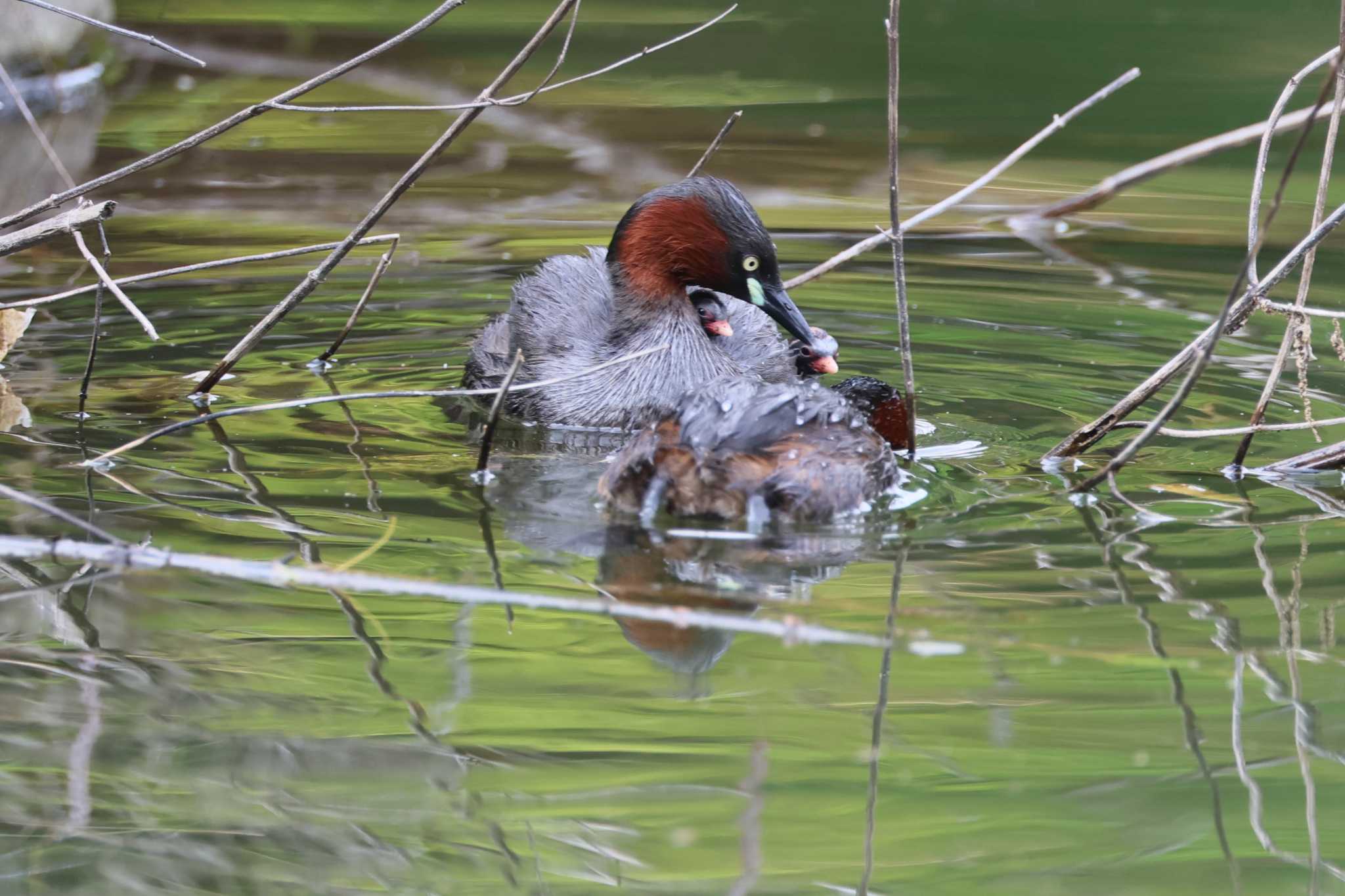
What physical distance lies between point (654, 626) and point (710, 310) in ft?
8.81

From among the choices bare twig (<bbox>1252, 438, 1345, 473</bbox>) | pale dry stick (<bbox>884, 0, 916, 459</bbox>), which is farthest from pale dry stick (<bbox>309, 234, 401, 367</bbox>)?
bare twig (<bbox>1252, 438, 1345, 473</bbox>)

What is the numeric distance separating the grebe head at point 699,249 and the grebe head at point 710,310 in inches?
8.1

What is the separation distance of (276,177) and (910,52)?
4.63 m

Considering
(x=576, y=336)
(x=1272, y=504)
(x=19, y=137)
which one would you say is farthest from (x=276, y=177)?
(x=1272, y=504)

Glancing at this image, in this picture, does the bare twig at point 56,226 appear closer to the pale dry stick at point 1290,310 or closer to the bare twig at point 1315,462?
the pale dry stick at point 1290,310

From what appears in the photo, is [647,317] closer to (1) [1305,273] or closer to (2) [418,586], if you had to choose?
(1) [1305,273]

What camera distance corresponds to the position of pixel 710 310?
6.35 metres

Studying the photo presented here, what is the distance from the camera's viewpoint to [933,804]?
3039mm

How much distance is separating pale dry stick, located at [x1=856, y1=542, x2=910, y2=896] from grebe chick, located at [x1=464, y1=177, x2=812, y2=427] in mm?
1718

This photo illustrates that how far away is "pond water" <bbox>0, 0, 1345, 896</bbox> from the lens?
2.91m

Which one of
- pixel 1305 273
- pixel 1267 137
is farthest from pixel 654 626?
pixel 1305 273

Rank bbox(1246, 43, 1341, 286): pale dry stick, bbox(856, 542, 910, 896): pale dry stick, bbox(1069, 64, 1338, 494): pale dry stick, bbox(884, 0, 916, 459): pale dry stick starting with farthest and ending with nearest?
bbox(884, 0, 916, 459): pale dry stick
bbox(1246, 43, 1341, 286): pale dry stick
bbox(1069, 64, 1338, 494): pale dry stick
bbox(856, 542, 910, 896): pale dry stick

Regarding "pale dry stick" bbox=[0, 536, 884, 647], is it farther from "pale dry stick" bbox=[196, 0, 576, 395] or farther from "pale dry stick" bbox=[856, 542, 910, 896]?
"pale dry stick" bbox=[196, 0, 576, 395]

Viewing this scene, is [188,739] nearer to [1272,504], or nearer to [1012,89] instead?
[1272,504]
